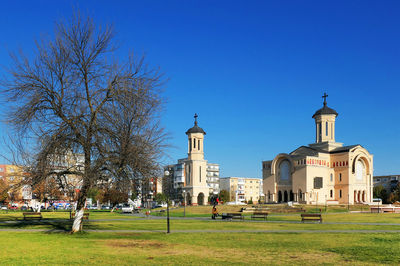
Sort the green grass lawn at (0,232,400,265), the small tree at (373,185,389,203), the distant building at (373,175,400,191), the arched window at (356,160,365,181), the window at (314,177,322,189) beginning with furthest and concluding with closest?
the distant building at (373,175,400,191) < the small tree at (373,185,389,203) < the arched window at (356,160,365,181) < the window at (314,177,322,189) < the green grass lawn at (0,232,400,265)

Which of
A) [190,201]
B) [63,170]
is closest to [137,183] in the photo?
[63,170]

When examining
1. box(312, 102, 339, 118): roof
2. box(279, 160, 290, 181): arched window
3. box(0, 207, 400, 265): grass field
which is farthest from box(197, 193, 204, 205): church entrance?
box(0, 207, 400, 265): grass field

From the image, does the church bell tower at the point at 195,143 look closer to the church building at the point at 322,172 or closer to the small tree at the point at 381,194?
the church building at the point at 322,172

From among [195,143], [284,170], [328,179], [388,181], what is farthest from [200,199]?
[388,181]

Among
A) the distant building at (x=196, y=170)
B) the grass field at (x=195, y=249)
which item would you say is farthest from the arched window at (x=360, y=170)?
the grass field at (x=195, y=249)

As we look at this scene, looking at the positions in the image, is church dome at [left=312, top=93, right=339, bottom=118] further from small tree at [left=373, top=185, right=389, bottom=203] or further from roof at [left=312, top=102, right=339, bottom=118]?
small tree at [left=373, top=185, right=389, bottom=203]

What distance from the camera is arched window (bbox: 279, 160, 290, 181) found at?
284ft

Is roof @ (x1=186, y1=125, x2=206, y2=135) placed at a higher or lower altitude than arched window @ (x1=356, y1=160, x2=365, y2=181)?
higher

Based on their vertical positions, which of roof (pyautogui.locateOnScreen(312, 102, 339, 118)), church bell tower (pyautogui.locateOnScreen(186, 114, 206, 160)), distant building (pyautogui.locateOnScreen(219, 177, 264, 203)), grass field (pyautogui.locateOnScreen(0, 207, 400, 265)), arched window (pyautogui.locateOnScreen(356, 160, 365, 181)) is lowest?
distant building (pyautogui.locateOnScreen(219, 177, 264, 203))

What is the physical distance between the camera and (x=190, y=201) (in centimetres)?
9081

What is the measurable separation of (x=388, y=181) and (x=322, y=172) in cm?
7114

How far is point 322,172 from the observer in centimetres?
8475

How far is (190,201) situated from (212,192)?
61.8 metres

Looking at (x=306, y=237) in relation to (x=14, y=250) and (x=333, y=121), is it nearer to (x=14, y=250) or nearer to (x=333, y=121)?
(x=14, y=250)
